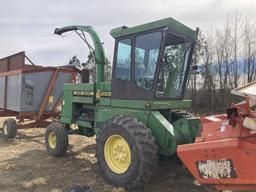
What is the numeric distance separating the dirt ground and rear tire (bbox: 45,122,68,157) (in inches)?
6.1

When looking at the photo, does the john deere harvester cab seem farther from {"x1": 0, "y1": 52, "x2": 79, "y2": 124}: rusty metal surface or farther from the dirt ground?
{"x1": 0, "y1": 52, "x2": 79, "y2": 124}: rusty metal surface

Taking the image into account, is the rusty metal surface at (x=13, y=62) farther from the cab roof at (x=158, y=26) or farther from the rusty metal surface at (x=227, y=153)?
the rusty metal surface at (x=227, y=153)

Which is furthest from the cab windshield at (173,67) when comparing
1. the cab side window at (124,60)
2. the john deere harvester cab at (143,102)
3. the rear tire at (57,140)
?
the rear tire at (57,140)

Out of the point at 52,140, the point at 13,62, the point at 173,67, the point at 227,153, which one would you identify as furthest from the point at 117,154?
the point at 13,62

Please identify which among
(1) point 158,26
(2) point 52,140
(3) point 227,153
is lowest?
(2) point 52,140

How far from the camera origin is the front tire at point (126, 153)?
16.4 feet

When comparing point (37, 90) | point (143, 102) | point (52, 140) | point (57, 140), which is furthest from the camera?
point (37, 90)

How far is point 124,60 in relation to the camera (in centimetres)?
618

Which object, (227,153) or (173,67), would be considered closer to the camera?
(227,153)

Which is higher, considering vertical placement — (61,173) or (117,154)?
(117,154)

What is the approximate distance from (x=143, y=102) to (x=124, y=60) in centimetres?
89

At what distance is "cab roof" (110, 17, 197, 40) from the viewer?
221 inches

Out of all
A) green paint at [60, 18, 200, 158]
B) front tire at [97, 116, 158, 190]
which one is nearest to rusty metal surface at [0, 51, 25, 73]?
green paint at [60, 18, 200, 158]

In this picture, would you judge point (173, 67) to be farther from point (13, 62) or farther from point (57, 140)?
point (13, 62)
